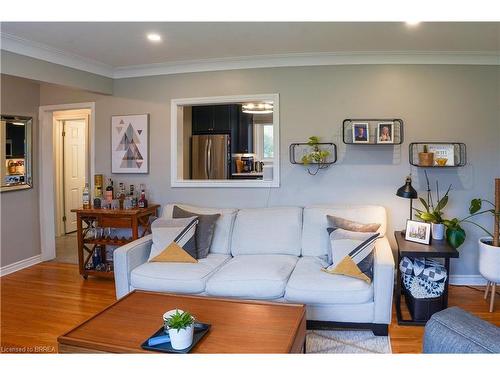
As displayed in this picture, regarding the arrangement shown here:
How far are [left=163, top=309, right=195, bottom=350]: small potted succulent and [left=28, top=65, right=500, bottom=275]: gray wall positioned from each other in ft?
7.37

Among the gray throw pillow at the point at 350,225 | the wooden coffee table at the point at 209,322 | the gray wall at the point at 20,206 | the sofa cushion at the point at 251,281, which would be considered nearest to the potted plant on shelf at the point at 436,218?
the gray throw pillow at the point at 350,225

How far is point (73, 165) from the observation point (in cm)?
665

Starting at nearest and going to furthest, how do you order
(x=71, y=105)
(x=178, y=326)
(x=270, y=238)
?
(x=178, y=326)
(x=270, y=238)
(x=71, y=105)

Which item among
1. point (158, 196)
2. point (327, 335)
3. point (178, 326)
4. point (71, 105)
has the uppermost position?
point (71, 105)

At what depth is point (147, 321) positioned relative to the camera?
7.17 ft

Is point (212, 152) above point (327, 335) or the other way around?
above

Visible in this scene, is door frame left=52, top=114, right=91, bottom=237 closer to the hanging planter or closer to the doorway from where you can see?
the doorway

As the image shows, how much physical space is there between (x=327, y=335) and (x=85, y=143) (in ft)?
18.1

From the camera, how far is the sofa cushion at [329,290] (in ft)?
8.89

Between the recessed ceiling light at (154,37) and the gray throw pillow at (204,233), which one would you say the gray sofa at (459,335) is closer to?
the gray throw pillow at (204,233)

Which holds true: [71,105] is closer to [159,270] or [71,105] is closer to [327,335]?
[159,270]

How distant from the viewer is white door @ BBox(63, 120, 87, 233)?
21.3 ft

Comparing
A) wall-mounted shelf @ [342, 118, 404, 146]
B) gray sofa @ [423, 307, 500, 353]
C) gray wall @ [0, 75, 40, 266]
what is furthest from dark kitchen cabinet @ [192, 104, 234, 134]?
gray sofa @ [423, 307, 500, 353]
